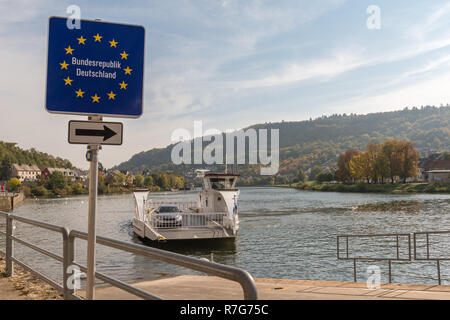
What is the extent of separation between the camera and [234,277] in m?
2.79

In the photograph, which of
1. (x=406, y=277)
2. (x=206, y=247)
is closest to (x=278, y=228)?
(x=206, y=247)

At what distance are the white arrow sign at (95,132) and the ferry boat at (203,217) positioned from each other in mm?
20209

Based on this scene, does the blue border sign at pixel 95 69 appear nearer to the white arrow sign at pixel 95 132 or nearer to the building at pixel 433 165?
the white arrow sign at pixel 95 132

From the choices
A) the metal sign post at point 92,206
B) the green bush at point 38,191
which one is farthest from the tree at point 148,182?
the metal sign post at point 92,206

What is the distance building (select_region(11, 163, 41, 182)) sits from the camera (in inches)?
6575

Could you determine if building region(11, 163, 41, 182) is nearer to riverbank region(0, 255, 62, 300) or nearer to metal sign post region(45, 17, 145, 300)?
riverbank region(0, 255, 62, 300)

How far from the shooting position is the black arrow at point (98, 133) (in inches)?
162

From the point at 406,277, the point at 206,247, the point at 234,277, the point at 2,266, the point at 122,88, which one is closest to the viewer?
the point at 234,277

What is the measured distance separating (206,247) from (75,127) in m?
21.0

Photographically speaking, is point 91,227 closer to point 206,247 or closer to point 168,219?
point 206,247

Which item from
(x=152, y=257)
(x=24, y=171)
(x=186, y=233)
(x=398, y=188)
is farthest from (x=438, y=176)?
(x=24, y=171)

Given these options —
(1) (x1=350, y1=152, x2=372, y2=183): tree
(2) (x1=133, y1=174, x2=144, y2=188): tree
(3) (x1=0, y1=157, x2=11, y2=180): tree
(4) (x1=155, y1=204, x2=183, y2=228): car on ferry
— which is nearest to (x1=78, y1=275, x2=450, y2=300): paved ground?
(4) (x1=155, y1=204, x2=183, y2=228): car on ferry

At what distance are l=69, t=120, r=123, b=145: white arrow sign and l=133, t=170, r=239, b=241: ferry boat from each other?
2021cm
